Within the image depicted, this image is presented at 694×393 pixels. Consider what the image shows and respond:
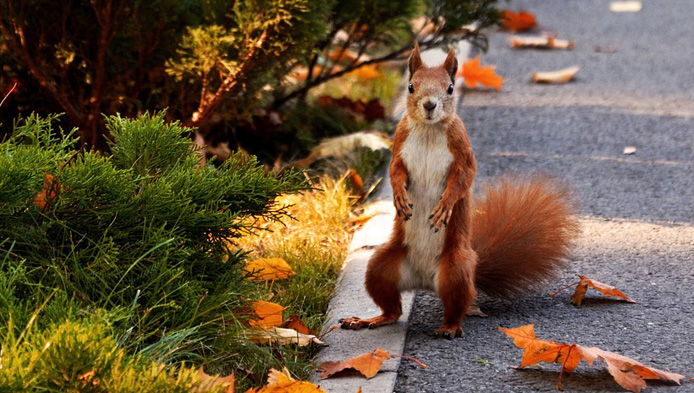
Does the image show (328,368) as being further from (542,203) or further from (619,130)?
(619,130)

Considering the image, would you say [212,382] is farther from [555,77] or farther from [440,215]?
[555,77]

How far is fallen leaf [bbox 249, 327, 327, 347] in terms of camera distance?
289 centimetres

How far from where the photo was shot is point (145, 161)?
116 inches

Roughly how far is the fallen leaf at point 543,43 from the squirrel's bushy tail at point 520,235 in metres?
4.33

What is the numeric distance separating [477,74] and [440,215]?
3.52 meters

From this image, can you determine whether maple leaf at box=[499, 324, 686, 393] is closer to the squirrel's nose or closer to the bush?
the squirrel's nose

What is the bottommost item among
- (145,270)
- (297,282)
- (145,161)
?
(297,282)

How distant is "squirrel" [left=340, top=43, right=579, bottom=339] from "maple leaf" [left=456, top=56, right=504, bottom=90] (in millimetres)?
3175

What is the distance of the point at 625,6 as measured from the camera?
364 inches

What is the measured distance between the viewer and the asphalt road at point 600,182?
9.52 feet

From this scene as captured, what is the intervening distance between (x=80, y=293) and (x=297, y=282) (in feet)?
3.32

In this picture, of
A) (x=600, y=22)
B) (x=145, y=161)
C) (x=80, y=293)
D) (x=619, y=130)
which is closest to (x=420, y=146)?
(x=145, y=161)

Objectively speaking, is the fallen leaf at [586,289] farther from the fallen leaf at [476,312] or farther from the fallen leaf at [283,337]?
the fallen leaf at [283,337]

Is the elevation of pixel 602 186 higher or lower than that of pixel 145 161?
lower
